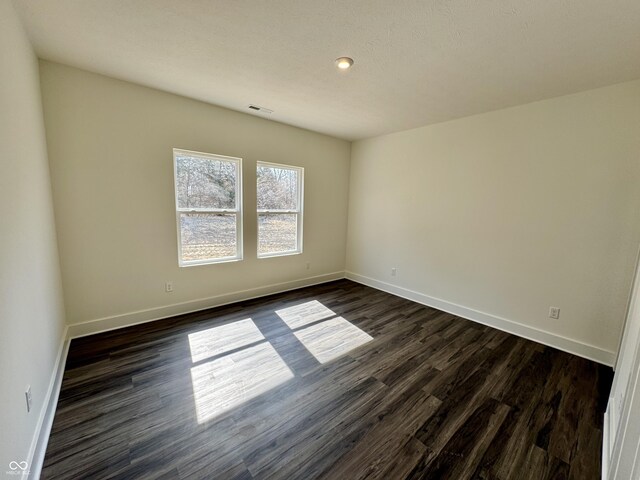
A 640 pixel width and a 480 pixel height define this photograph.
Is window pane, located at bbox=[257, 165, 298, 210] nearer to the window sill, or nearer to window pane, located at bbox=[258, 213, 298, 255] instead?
window pane, located at bbox=[258, 213, 298, 255]

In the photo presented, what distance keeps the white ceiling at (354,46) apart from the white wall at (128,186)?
0.82 ft

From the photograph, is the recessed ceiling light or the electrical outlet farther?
the recessed ceiling light

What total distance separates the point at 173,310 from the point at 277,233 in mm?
1714

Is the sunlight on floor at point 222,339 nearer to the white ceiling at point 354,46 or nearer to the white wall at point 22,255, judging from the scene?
the white wall at point 22,255

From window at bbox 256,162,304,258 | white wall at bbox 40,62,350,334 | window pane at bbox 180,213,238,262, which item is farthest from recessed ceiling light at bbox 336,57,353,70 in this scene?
window pane at bbox 180,213,238,262

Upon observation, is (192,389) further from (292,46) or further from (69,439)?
(292,46)

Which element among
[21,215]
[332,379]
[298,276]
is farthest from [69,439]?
[298,276]

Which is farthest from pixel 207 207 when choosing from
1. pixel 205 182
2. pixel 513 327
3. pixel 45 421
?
pixel 513 327

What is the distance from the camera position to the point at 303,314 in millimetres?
3340

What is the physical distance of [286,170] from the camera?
13.2ft

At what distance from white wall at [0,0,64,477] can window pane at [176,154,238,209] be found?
1.14 meters

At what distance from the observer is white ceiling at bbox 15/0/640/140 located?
154 centimetres

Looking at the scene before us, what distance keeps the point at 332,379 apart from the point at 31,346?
75.7 inches

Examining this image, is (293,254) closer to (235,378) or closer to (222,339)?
(222,339)
